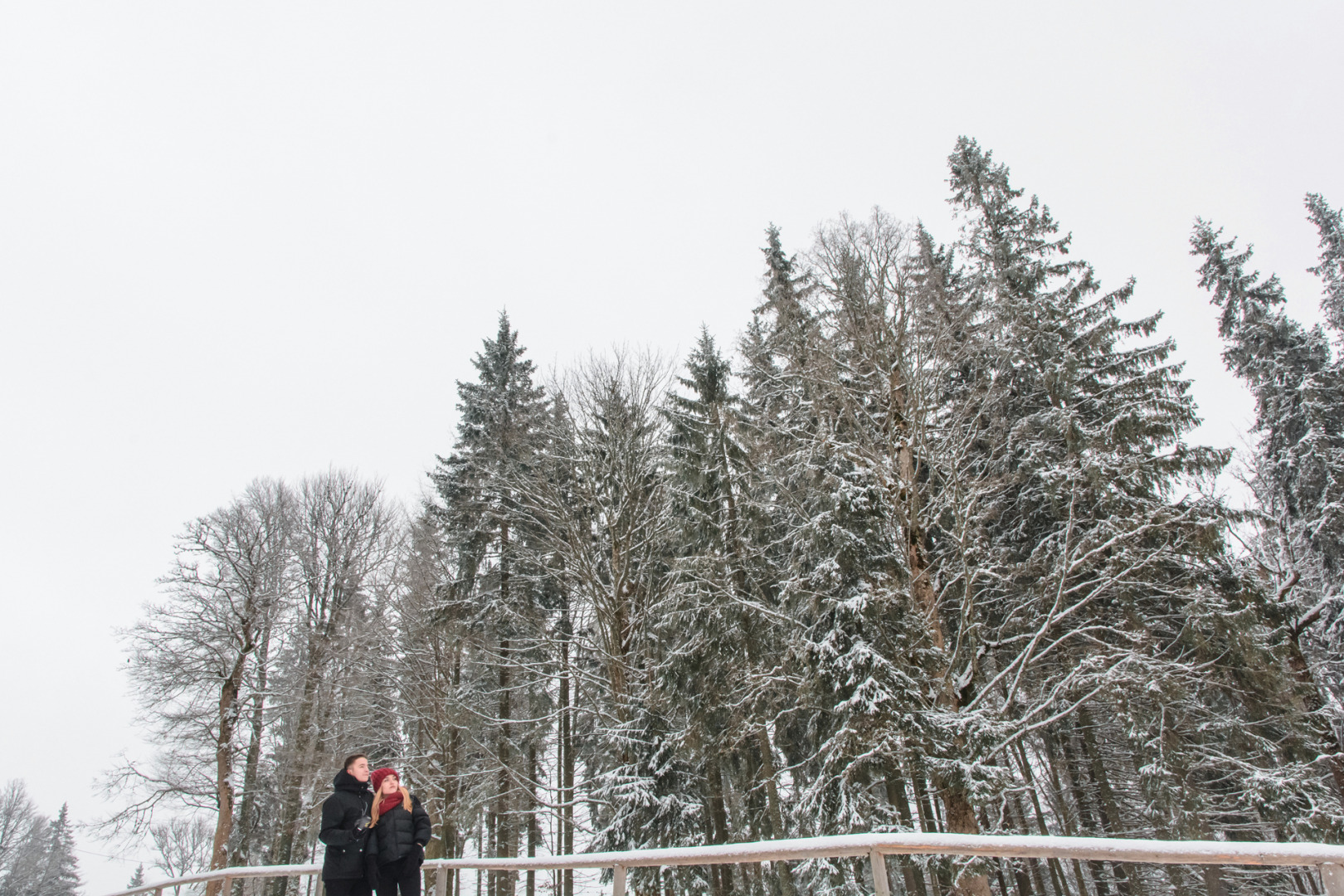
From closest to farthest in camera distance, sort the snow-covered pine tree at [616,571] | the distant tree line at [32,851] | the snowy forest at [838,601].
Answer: the snowy forest at [838,601] → the snow-covered pine tree at [616,571] → the distant tree line at [32,851]

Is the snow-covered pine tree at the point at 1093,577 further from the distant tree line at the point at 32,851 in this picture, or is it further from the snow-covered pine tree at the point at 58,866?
the snow-covered pine tree at the point at 58,866

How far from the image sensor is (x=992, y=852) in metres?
2.94

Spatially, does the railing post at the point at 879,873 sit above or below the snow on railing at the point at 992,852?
below

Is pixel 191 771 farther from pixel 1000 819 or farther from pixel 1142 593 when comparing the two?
pixel 1142 593

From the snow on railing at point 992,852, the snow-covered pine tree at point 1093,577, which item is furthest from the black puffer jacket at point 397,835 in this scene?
the snow-covered pine tree at point 1093,577

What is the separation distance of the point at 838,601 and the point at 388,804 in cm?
680

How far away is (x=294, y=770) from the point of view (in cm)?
1842

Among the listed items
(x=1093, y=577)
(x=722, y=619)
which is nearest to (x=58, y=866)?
(x=722, y=619)

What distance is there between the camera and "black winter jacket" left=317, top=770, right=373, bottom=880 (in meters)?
4.77

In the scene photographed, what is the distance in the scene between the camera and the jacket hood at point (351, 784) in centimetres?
494

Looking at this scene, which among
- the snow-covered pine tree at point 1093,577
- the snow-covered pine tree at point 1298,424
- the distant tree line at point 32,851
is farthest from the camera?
the distant tree line at point 32,851

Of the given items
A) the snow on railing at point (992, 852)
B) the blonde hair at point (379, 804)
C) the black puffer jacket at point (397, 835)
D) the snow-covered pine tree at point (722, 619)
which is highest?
the snow-covered pine tree at point (722, 619)

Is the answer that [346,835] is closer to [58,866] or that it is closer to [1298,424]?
[1298,424]

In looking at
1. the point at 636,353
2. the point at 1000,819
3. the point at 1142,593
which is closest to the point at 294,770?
the point at 636,353
